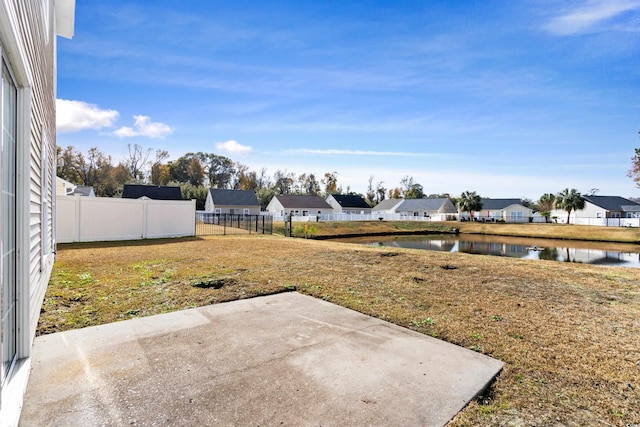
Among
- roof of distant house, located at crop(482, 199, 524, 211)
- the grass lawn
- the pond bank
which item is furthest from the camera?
roof of distant house, located at crop(482, 199, 524, 211)

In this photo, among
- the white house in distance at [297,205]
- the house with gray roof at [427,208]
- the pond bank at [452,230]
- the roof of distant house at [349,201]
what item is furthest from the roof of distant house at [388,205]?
the pond bank at [452,230]

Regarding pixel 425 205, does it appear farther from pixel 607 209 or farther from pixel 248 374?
pixel 248 374

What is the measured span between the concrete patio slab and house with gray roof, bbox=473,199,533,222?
163 ft

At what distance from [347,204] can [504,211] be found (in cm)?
2470

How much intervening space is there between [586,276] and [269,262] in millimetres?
7275

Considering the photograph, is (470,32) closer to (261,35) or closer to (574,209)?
(261,35)

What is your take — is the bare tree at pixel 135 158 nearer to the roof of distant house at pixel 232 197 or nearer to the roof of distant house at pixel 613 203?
the roof of distant house at pixel 232 197

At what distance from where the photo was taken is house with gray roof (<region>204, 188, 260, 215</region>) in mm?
43062

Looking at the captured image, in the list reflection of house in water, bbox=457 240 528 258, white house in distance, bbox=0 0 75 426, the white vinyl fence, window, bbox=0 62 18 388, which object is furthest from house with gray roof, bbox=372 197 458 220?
window, bbox=0 62 18 388

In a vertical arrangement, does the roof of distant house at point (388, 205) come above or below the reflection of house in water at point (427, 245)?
above

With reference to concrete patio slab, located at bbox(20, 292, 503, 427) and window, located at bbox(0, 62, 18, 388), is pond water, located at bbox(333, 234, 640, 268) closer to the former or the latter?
concrete patio slab, located at bbox(20, 292, 503, 427)

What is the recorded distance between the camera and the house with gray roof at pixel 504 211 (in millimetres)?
49750

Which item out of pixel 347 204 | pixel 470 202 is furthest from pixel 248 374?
pixel 347 204

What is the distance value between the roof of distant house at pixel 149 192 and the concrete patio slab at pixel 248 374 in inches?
1382
